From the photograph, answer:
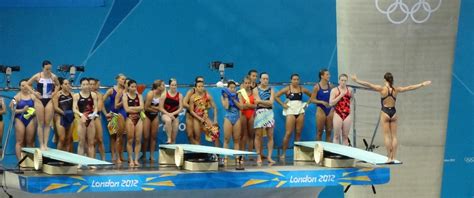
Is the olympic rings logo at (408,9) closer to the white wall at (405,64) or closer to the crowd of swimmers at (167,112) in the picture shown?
the white wall at (405,64)

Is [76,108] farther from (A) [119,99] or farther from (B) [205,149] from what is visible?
(B) [205,149]

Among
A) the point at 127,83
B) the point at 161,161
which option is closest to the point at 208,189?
the point at 161,161

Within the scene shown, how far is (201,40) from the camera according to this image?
22531 millimetres

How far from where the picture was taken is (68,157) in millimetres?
16984

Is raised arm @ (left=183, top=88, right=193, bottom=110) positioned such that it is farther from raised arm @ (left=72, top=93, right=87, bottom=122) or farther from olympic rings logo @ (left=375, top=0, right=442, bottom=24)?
olympic rings logo @ (left=375, top=0, right=442, bottom=24)

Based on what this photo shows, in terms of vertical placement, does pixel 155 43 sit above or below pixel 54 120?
above

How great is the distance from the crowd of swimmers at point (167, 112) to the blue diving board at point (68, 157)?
0.87 ft

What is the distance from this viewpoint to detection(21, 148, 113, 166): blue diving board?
16703 mm

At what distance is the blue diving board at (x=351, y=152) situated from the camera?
18.4 m

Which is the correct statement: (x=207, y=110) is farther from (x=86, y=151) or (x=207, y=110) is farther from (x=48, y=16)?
(x=48, y=16)

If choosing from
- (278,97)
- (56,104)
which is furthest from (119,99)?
(278,97)

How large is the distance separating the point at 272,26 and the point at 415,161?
3.92 m

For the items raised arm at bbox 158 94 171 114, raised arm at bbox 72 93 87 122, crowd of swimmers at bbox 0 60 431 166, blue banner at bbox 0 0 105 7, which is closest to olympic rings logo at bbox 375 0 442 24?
crowd of swimmers at bbox 0 60 431 166

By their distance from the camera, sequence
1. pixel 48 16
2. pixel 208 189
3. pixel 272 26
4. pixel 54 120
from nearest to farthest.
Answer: pixel 54 120 → pixel 208 189 → pixel 48 16 → pixel 272 26
